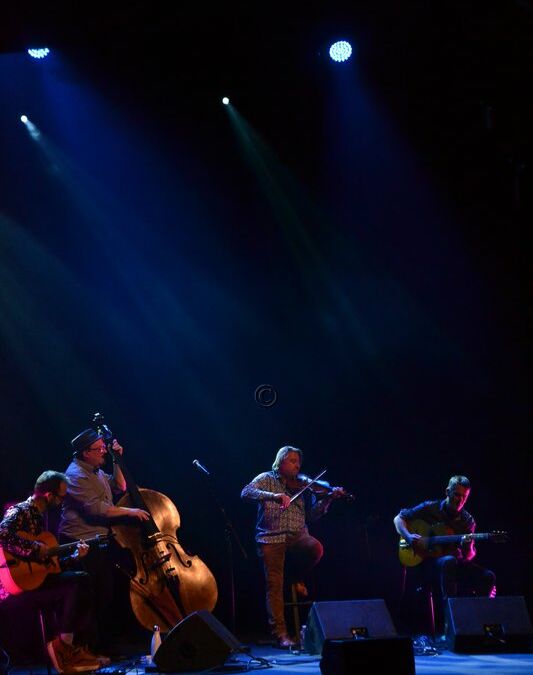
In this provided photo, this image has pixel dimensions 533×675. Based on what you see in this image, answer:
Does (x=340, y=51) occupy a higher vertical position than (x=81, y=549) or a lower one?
higher

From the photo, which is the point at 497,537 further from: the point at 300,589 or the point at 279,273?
the point at 279,273

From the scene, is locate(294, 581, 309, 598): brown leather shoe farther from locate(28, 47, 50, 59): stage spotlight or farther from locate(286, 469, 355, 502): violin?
locate(28, 47, 50, 59): stage spotlight

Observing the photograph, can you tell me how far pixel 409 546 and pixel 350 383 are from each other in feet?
6.75

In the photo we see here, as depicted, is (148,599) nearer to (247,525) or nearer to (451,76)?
(247,525)

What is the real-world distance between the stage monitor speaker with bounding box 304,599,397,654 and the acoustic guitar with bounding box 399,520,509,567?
1.38 m

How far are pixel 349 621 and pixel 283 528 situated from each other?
134cm

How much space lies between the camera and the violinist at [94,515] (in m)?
6.52

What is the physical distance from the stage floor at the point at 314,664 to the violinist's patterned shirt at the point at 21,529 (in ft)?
2.94

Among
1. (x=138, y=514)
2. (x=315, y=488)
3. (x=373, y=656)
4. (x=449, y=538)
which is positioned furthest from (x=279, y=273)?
(x=373, y=656)

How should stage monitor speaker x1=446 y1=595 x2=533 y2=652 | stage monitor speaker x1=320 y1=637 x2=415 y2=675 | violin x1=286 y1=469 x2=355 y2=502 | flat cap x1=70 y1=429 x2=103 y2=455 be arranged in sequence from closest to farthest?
stage monitor speaker x1=320 y1=637 x2=415 y2=675 < stage monitor speaker x1=446 y1=595 x2=533 y2=652 < flat cap x1=70 y1=429 x2=103 y2=455 < violin x1=286 y1=469 x2=355 y2=502

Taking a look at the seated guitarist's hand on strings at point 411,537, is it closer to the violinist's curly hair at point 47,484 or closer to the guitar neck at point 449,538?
the guitar neck at point 449,538

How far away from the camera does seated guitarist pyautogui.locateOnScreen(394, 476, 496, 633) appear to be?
7406 millimetres

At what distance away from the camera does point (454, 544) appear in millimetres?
7449

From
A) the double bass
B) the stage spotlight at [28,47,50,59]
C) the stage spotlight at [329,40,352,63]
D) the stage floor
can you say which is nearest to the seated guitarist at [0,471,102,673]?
the stage floor
